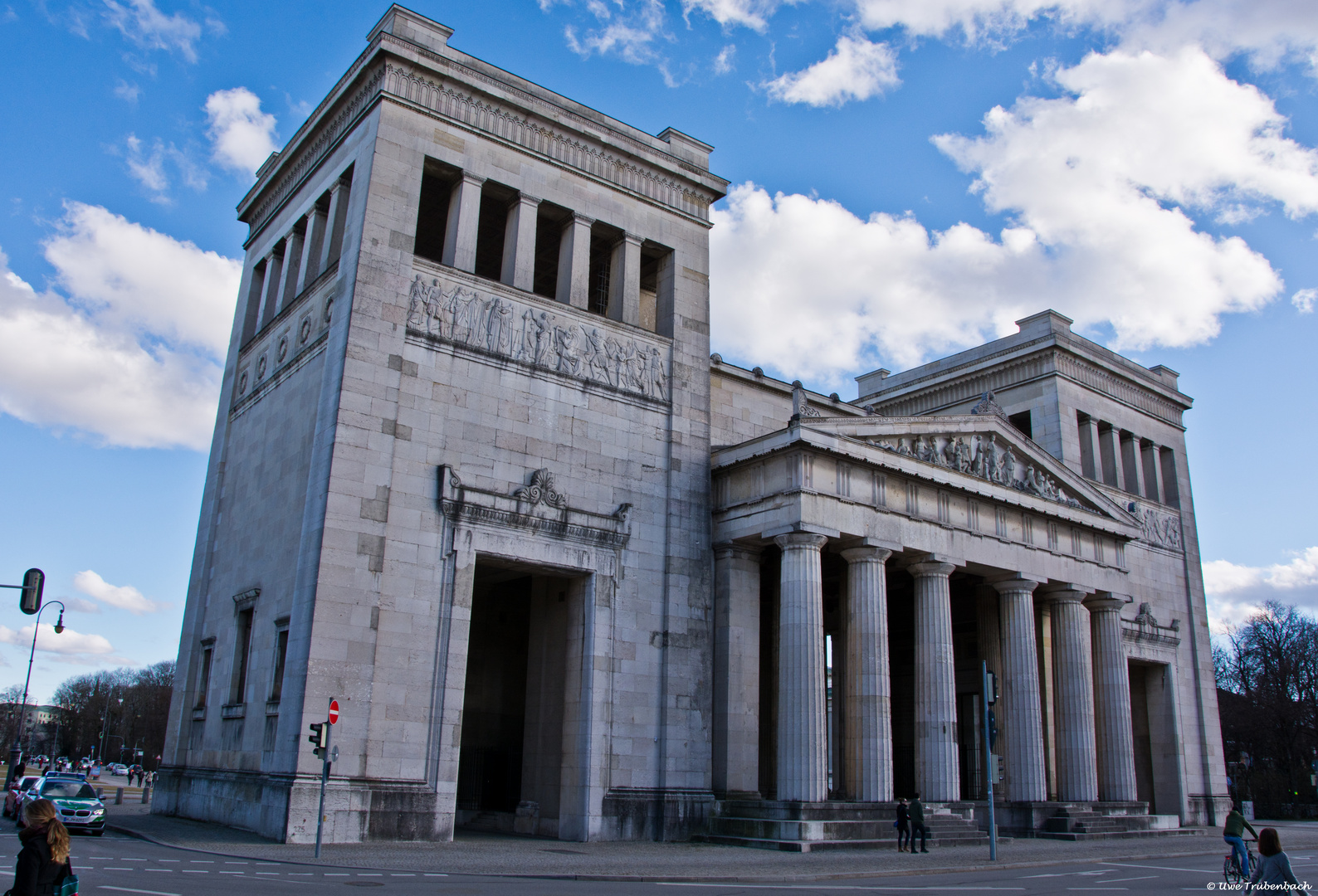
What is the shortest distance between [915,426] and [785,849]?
Result: 14.5 meters

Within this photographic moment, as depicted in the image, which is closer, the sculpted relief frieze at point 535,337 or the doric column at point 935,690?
the sculpted relief frieze at point 535,337

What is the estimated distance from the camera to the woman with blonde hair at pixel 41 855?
7.13 meters

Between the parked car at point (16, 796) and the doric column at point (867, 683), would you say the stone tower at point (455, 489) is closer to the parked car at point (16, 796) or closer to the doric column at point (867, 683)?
the parked car at point (16, 796)

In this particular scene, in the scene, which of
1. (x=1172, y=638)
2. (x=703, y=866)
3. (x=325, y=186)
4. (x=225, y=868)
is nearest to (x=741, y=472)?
(x=703, y=866)

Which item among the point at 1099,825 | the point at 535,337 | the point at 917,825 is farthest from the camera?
the point at 1099,825

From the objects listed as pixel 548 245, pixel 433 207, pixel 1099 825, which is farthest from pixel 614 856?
pixel 433 207

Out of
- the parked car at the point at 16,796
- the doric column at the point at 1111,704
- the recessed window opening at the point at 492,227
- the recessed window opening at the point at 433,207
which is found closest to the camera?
the parked car at the point at 16,796

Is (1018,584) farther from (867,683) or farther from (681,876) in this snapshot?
(681,876)

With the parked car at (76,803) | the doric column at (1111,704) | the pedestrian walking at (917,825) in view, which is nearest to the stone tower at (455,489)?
the parked car at (76,803)

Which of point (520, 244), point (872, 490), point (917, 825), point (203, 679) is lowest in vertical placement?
point (917, 825)

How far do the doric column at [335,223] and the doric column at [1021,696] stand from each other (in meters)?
25.0

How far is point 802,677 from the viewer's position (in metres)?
29.0

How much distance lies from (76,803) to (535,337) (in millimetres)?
17058

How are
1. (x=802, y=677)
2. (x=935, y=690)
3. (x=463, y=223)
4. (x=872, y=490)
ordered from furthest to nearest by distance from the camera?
1. (x=935, y=690)
2. (x=872, y=490)
3. (x=463, y=223)
4. (x=802, y=677)
